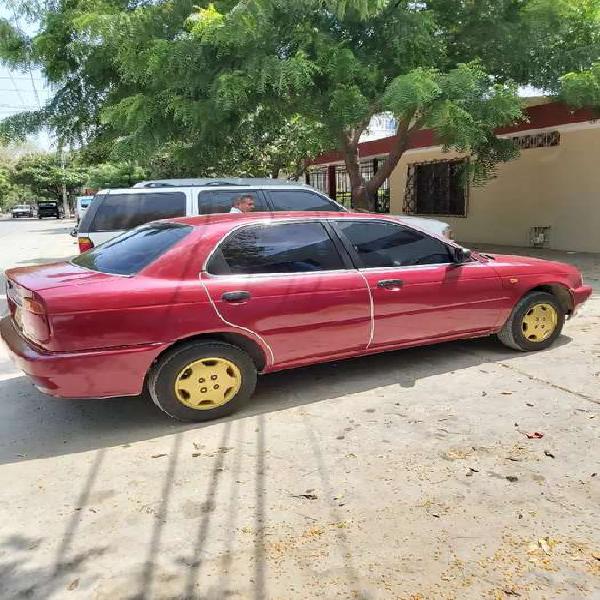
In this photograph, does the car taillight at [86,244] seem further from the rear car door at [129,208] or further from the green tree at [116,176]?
the green tree at [116,176]

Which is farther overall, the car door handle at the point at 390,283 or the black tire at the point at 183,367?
the car door handle at the point at 390,283

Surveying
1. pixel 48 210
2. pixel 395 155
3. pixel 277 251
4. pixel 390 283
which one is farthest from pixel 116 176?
pixel 390 283

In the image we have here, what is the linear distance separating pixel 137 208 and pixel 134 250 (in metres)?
3.83

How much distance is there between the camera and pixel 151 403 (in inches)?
176

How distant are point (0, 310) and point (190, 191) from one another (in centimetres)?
310

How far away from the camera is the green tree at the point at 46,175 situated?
60750 mm

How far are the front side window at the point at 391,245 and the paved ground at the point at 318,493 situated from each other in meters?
0.97

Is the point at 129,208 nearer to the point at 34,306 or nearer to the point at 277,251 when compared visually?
the point at 277,251

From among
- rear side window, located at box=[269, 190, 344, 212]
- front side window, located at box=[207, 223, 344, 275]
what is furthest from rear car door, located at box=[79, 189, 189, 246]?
front side window, located at box=[207, 223, 344, 275]

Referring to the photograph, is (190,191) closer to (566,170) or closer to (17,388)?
(17,388)

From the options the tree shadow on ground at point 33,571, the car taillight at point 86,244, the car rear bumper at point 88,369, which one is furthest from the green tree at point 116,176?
the tree shadow on ground at point 33,571

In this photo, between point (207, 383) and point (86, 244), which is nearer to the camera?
point (207, 383)

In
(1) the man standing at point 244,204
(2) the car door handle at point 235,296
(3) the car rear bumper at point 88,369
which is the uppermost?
(1) the man standing at point 244,204

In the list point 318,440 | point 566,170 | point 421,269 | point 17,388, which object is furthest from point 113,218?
point 566,170
